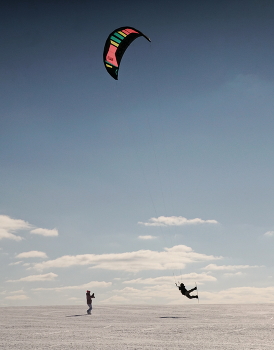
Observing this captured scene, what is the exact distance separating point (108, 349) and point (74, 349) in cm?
121

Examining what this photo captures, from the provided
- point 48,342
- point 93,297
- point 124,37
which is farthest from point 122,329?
point 124,37

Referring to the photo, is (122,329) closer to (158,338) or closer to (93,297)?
(158,338)

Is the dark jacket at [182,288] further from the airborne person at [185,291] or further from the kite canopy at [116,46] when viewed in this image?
the kite canopy at [116,46]

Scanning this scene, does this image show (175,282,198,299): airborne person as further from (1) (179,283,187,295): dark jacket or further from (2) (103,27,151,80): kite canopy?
(2) (103,27,151,80): kite canopy

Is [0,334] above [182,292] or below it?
below

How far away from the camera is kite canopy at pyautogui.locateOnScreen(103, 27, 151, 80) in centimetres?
2405

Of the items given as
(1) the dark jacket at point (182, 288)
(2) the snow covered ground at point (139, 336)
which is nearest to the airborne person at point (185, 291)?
(1) the dark jacket at point (182, 288)

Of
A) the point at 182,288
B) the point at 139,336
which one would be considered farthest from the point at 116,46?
the point at 139,336

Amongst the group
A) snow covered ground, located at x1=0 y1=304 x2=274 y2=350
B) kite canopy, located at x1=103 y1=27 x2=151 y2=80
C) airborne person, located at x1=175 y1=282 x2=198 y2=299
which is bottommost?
snow covered ground, located at x1=0 y1=304 x2=274 y2=350

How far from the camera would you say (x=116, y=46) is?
24641mm

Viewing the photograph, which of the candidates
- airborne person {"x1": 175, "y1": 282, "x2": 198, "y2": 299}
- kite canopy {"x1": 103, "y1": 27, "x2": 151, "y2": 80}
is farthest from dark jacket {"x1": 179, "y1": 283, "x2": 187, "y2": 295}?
kite canopy {"x1": 103, "y1": 27, "x2": 151, "y2": 80}

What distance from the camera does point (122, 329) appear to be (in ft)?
61.4

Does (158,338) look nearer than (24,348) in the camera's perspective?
No

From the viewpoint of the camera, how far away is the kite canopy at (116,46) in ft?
78.9
